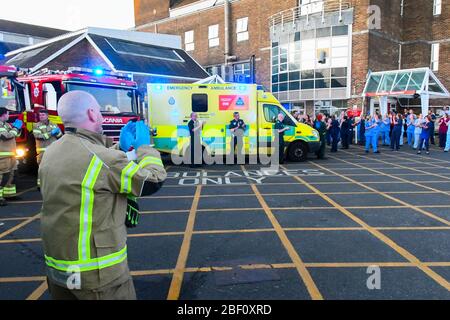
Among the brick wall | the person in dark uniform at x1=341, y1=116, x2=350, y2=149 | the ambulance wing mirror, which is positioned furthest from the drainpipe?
the ambulance wing mirror

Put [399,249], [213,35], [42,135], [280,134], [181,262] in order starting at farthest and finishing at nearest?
[213,35], [280,134], [42,135], [399,249], [181,262]

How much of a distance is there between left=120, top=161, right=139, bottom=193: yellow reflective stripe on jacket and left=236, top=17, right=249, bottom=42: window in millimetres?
32507

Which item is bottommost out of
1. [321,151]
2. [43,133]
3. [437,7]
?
[321,151]

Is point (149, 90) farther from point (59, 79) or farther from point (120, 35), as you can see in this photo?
point (120, 35)

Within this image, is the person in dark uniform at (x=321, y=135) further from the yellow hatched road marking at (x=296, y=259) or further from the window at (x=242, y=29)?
the window at (x=242, y=29)

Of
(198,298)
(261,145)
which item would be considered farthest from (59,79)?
(198,298)

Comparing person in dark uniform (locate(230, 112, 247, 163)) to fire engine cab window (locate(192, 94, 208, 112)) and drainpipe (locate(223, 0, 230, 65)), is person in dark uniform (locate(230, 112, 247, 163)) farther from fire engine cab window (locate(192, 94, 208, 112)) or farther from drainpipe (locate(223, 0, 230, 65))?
drainpipe (locate(223, 0, 230, 65))

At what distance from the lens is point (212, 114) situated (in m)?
13.2

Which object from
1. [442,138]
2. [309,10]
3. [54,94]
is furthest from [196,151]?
[309,10]

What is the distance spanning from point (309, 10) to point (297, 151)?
16.9 metres

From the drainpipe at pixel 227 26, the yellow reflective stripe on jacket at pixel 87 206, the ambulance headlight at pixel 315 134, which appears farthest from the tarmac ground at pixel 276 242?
the drainpipe at pixel 227 26

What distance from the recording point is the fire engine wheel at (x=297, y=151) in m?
13.7

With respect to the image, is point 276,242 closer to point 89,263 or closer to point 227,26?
point 89,263

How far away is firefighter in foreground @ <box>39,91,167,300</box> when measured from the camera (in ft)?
6.95
